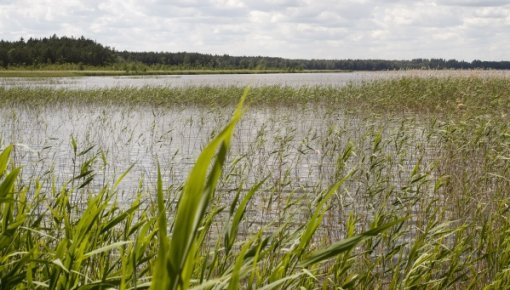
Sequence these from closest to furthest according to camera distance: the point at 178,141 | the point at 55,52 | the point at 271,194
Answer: the point at 271,194 → the point at 178,141 → the point at 55,52

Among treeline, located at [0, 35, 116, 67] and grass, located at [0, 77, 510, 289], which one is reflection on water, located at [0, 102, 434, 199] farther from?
treeline, located at [0, 35, 116, 67]

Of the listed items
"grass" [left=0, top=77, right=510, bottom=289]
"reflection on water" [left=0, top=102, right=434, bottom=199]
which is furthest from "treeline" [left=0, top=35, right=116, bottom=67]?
"reflection on water" [left=0, top=102, right=434, bottom=199]

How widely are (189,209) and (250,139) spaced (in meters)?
14.7

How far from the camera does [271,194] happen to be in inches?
203

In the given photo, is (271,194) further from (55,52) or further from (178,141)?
(55,52)

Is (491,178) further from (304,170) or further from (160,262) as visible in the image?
(160,262)

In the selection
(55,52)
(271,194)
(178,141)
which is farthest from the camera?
(55,52)

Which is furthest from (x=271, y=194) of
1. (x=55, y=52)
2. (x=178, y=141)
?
(x=55, y=52)

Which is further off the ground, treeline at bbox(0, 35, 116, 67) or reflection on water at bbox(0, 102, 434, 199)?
treeline at bbox(0, 35, 116, 67)

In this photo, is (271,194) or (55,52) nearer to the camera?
(271,194)

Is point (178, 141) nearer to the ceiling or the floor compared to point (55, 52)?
nearer to the floor

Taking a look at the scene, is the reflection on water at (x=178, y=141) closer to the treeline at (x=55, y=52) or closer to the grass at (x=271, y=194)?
the grass at (x=271, y=194)

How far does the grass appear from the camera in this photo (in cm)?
197

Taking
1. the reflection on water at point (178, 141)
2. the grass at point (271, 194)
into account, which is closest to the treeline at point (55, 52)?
the grass at point (271, 194)
